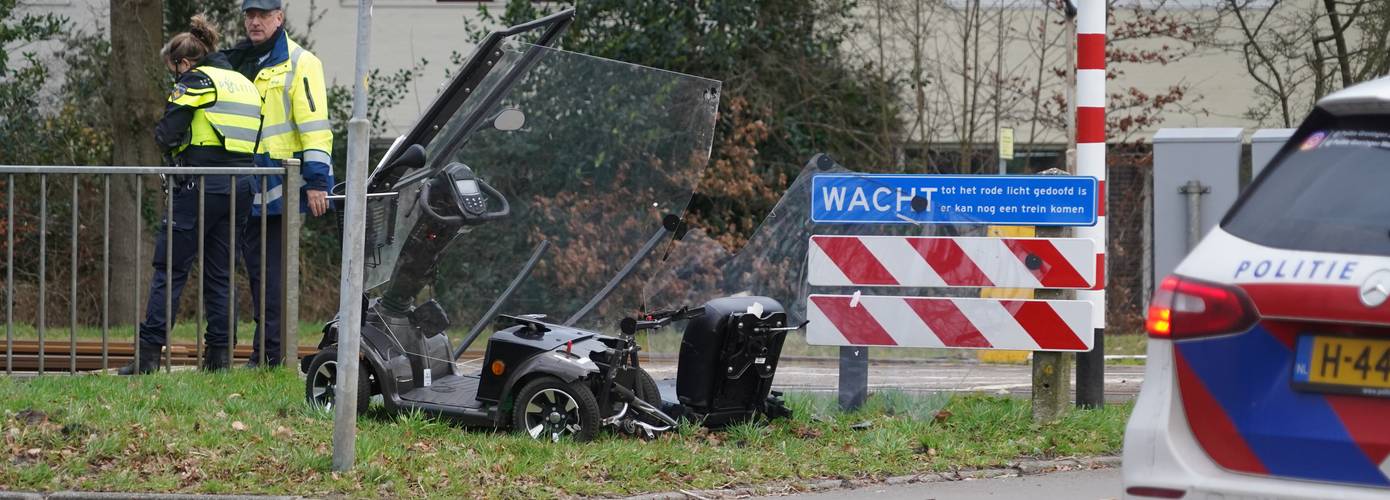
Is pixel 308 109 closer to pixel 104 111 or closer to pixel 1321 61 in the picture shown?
pixel 104 111

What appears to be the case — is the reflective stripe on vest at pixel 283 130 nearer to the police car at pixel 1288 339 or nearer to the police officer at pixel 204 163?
the police officer at pixel 204 163

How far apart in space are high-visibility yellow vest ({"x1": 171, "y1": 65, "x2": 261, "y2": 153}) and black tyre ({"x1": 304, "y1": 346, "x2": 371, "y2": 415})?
2025 millimetres

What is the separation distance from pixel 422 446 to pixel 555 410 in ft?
2.08

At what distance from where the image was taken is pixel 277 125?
31.1 feet

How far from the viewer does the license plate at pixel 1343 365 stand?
384 centimetres

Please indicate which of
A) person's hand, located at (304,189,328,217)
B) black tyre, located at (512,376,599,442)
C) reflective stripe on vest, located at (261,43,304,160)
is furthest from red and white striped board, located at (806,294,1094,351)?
reflective stripe on vest, located at (261,43,304,160)

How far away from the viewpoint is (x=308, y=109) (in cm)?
942

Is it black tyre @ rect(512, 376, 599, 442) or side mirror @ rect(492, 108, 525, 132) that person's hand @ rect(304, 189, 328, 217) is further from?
black tyre @ rect(512, 376, 599, 442)

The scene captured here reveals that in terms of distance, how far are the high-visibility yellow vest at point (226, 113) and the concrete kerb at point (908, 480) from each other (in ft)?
13.4

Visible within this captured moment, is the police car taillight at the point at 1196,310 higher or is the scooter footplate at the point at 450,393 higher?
the police car taillight at the point at 1196,310

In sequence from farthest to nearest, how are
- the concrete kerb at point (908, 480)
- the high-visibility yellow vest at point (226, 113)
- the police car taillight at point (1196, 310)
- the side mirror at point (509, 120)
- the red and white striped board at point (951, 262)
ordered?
the high-visibility yellow vest at point (226, 113)
the red and white striped board at point (951, 262)
the side mirror at point (509, 120)
the concrete kerb at point (908, 480)
the police car taillight at point (1196, 310)

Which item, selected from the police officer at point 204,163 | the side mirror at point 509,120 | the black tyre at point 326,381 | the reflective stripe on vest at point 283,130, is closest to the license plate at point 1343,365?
the side mirror at point 509,120

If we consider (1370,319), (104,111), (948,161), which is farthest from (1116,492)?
(104,111)

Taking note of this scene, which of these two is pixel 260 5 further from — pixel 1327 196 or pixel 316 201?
pixel 1327 196
